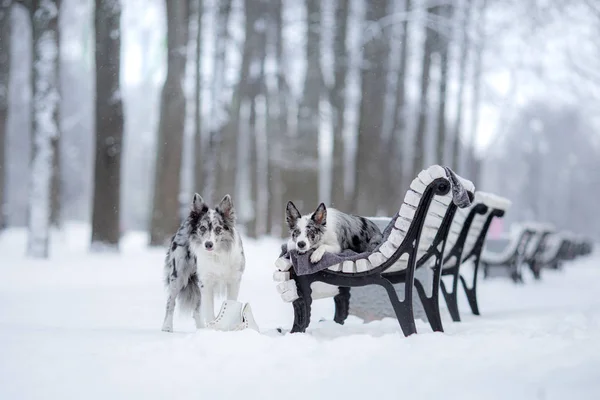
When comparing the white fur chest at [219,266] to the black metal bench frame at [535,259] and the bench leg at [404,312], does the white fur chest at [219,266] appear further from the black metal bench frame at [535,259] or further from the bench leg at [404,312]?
the black metal bench frame at [535,259]

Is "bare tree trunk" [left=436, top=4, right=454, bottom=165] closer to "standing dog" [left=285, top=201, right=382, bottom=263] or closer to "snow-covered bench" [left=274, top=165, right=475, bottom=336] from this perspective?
"standing dog" [left=285, top=201, right=382, bottom=263]

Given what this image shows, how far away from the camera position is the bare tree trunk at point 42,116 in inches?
553

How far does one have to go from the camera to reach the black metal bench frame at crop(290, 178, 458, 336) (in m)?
5.63

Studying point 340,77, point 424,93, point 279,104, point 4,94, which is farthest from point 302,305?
point 279,104

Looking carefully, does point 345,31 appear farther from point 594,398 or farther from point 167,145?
point 594,398

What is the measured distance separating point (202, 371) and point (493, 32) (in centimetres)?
2098

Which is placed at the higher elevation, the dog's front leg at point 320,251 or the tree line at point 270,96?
the tree line at point 270,96

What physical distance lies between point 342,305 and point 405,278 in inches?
53.9

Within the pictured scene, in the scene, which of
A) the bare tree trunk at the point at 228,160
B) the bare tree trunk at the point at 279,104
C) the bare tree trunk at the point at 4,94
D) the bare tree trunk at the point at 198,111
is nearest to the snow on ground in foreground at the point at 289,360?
the bare tree trunk at the point at 198,111

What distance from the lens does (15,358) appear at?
191 inches

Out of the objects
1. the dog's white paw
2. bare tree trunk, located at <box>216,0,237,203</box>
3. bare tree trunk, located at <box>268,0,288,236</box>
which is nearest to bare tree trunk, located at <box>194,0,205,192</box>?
bare tree trunk, located at <box>216,0,237,203</box>

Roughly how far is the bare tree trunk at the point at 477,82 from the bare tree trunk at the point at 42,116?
13.4 meters

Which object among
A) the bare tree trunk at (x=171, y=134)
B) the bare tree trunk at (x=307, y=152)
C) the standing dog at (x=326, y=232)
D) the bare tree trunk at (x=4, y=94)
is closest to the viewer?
the standing dog at (x=326, y=232)

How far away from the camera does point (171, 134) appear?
17.8 meters
